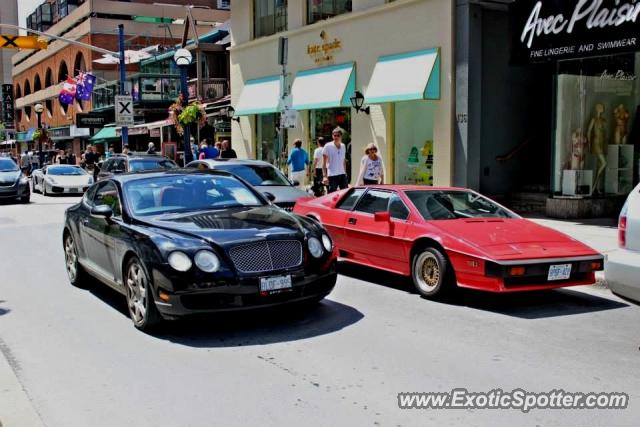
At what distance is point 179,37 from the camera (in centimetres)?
6225

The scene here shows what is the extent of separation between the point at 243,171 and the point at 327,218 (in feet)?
14.3

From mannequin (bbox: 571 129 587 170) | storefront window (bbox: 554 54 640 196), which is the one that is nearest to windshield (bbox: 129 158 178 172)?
storefront window (bbox: 554 54 640 196)

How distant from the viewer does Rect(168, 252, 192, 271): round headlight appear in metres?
6.20

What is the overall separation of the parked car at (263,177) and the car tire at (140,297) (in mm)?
6098

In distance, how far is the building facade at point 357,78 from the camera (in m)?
17.5

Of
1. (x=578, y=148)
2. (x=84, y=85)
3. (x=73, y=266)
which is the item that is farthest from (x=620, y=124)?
(x=84, y=85)

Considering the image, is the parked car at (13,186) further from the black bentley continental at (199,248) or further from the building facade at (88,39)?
the building facade at (88,39)

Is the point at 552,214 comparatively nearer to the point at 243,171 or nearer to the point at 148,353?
the point at 243,171

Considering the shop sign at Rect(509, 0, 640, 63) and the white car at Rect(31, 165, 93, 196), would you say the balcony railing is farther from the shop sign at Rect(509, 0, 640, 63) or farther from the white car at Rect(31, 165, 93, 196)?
the shop sign at Rect(509, 0, 640, 63)

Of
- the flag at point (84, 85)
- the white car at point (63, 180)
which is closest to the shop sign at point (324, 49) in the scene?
the white car at point (63, 180)

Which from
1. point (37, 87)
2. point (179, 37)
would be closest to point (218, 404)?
point (179, 37)

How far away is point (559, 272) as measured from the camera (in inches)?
296

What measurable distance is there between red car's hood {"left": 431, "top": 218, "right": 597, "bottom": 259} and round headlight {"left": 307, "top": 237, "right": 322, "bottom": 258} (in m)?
1.72

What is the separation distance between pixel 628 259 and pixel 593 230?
24.5 feet
